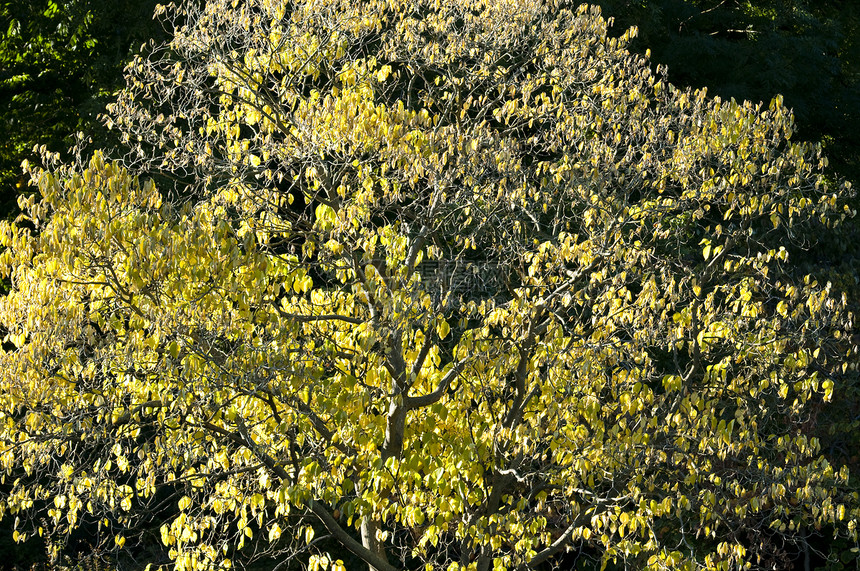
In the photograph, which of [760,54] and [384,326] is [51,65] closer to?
[760,54]

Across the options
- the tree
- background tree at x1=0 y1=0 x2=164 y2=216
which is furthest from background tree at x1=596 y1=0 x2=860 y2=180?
the tree

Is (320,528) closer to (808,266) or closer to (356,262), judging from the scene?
(356,262)

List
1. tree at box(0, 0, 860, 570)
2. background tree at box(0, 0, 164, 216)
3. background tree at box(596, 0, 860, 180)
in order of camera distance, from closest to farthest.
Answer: tree at box(0, 0, 860, 570) → background tree at box(0, 0, 164, 216) → background tree at box(596, 0, 860, 180)

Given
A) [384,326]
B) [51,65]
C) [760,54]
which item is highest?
[384,326]

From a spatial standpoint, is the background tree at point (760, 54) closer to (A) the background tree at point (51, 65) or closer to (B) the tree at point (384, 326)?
(A) the background tree at point (51, 65)

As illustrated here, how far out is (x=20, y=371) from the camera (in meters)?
4.51

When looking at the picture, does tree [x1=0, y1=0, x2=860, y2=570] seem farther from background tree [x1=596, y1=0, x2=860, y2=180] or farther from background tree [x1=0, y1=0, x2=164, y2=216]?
background tree [x1=596, y1=0, x2=860, y2=180]

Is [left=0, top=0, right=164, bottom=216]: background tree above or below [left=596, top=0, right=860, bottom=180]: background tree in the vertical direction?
below

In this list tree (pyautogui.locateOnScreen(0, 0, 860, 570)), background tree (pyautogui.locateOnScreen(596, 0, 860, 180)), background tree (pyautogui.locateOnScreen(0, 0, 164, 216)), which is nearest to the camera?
tree (pyautogui.locateOnScreen(0, 0, 860, 570))

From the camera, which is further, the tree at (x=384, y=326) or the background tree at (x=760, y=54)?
the background tree at (x=760, y=54)

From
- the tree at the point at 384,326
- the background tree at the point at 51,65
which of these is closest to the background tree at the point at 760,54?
the background tree at the point at 51,65

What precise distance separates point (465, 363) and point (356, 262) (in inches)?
37.5

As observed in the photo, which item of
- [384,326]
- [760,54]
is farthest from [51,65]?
[384,326]

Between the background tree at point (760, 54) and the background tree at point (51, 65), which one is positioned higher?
the background tree at point (760, 54)
